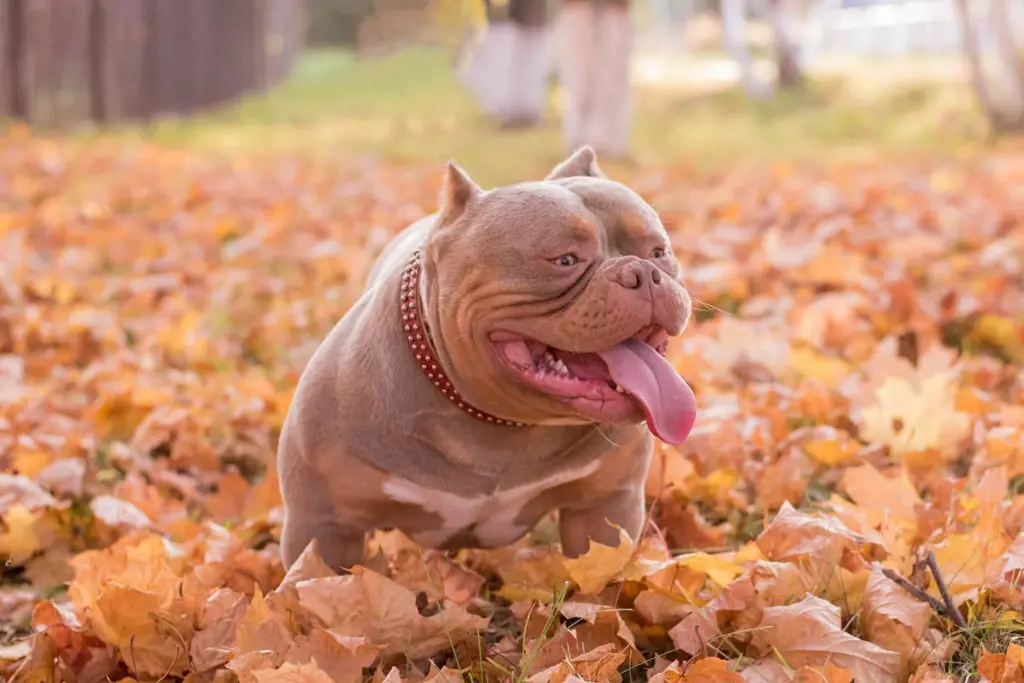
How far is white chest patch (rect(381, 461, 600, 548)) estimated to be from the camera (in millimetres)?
2242

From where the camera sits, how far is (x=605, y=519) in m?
2.38

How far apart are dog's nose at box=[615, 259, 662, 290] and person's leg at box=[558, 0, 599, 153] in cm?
851

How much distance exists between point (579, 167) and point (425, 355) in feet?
1.80

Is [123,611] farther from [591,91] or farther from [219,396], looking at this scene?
[591,91]

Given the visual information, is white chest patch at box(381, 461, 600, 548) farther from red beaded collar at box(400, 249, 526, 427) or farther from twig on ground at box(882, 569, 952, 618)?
twig on ground at box(882, 569, 952, 618)

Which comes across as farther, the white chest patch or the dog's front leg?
the dog's front leg

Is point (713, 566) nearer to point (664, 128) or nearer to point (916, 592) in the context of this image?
point (916, 592)

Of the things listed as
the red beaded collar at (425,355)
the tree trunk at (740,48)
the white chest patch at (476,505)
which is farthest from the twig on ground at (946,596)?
the tree trunk at (740,48)

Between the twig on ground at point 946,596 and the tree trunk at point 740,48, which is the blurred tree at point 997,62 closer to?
the tree trunk at point 740,48

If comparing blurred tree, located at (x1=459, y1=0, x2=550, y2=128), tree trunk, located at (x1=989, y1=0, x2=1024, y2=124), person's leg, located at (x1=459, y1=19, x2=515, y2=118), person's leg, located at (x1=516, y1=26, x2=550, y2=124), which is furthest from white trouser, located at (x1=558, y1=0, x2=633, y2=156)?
person's leg, located at (x1=459, y1=19, x2=515, y2=118)

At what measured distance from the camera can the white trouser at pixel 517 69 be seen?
1545 cm

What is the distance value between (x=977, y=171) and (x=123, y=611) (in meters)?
8.53

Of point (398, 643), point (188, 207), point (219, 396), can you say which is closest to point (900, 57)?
point (188, 207)

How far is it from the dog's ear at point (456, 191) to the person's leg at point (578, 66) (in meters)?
8.35
